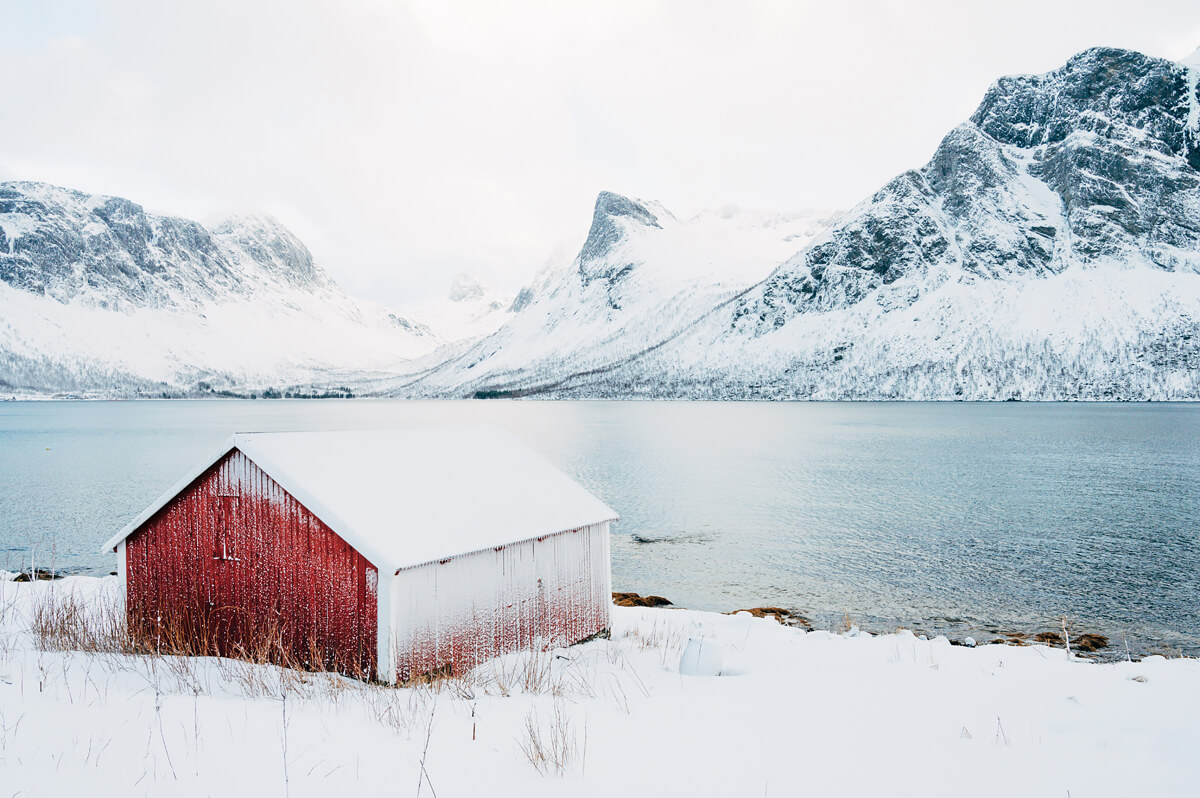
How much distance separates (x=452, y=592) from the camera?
1078cm

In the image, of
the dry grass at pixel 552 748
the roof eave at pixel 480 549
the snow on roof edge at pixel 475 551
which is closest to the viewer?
the dry grass at pixel 552 748

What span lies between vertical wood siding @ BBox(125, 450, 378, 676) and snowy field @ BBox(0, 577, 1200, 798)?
776 mm

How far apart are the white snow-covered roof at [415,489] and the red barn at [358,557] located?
0.10ft

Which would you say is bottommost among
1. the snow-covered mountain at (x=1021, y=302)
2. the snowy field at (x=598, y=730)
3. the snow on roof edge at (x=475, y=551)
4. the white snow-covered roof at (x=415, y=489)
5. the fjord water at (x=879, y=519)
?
the fjord water at (x=879, y=519)

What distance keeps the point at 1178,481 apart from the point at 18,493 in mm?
69121

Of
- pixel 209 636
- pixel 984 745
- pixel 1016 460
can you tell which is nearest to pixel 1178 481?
pixel 1016 460

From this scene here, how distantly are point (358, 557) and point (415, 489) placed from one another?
6.25ft

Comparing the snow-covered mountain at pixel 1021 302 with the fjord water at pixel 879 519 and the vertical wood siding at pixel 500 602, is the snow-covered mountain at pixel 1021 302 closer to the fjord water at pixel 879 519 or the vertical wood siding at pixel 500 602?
the fjord water at pixel 879 519

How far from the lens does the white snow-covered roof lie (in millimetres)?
10469

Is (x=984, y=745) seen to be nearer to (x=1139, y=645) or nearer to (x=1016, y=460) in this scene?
(x=1139, y=645)

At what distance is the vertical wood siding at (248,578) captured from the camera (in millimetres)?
10328

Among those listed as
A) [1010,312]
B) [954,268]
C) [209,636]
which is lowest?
[209,636]

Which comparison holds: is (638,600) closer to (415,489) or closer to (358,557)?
(415,489)

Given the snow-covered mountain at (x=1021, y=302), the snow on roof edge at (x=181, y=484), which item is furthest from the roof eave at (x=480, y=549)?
the snow-covered mountain at (x=1021, y=302)
